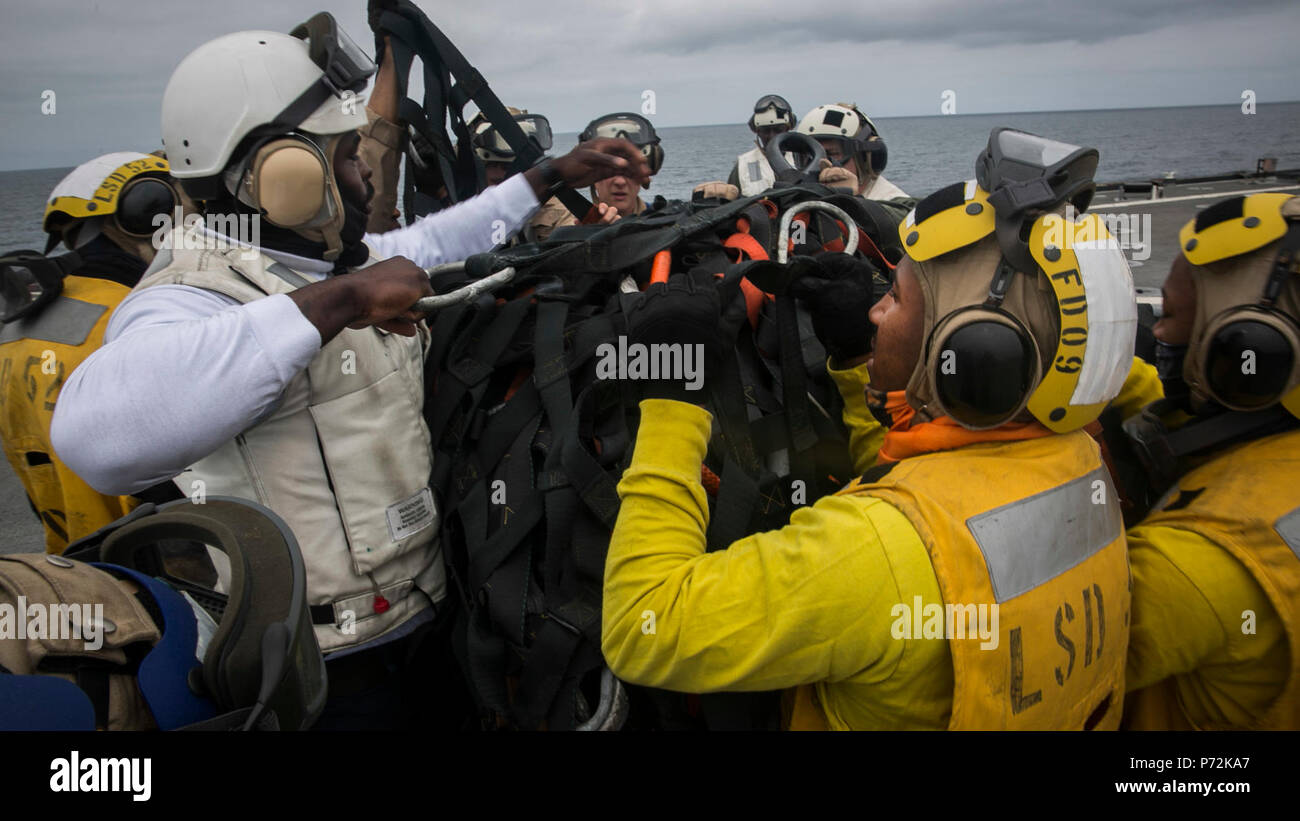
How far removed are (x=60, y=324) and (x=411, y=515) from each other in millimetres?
2202

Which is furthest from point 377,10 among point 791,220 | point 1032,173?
point 1032,173

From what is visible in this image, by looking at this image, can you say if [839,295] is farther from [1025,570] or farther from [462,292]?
[462,292]

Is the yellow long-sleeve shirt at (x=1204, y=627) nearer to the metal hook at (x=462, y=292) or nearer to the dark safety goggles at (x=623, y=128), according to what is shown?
the metal hook at (x=462, y=292)

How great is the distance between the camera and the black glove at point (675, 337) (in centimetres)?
170

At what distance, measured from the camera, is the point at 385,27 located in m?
3.24

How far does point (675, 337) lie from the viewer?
5.63ft

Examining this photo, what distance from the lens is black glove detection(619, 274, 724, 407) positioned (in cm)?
170

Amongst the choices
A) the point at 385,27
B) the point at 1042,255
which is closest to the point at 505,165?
the point at 385,27

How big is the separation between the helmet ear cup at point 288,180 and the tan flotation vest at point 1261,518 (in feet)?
7.67

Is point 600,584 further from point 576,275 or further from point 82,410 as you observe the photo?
point 82,410

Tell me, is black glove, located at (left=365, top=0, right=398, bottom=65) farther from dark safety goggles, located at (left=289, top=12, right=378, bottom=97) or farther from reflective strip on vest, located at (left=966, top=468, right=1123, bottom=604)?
reflective strip on vest, located at (left=966, top=468, right=1123, bottom=604)

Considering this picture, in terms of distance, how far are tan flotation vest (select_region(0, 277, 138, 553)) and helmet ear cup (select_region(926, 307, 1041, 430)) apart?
3257 mm

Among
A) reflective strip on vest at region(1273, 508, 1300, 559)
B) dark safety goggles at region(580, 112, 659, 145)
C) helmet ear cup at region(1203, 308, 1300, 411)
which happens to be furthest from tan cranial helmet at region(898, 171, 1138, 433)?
dark safety goggles at region(580, 112, 659, 145)

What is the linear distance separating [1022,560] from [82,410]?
2.01 m
